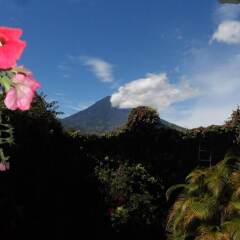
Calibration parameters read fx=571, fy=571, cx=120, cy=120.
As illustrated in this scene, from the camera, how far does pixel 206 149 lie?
56.2 feet

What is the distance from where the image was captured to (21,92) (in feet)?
4.14

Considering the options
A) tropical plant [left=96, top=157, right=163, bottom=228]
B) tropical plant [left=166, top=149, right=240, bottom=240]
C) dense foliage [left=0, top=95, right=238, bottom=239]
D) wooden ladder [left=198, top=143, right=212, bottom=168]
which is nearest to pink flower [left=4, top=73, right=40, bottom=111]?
tropical plant [left=166, top=149, right=240, bottom=240]

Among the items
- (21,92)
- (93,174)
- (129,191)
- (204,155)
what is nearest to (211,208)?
(129,191)

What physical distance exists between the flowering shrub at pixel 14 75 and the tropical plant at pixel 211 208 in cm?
944

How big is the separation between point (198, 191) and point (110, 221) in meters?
3.31

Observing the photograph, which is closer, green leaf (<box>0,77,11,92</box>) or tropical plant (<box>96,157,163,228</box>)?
green leaf (<box>0,77,11,92</box>)

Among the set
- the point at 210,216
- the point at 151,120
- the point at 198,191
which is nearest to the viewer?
the point at 210,216

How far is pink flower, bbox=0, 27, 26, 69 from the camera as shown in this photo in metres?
1.20

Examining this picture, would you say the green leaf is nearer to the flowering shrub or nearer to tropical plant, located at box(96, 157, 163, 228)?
the flowering shrub

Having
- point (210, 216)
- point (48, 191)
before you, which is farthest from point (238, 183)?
point (48, 191)

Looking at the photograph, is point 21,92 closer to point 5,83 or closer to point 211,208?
point 5,83

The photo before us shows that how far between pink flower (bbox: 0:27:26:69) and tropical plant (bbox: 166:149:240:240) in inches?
375

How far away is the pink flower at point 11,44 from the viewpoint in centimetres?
120

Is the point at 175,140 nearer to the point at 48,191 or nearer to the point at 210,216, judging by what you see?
the point at 48,191
